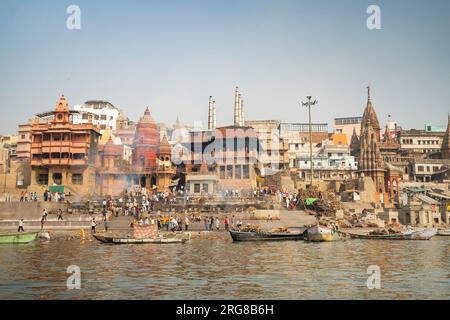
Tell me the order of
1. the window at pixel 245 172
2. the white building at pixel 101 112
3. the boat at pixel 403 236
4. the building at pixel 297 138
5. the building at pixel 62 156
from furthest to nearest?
the white building at pixel 101 112 < the building at pixel 297 138 < the window at pixel 245 172 < the building at pixel 62 156 < the boat at pixel 403 236

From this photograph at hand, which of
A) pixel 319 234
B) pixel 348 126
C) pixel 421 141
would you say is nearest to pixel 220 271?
pixel 319 234

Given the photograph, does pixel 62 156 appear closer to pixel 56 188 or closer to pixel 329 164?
pixel 56 188

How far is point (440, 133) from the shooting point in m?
101

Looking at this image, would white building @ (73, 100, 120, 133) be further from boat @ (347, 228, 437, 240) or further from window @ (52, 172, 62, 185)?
boat @ (347, 228, 437, 240)

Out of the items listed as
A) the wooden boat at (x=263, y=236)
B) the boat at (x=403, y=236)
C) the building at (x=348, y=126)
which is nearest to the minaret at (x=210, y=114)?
the building at (x=348, y=126)

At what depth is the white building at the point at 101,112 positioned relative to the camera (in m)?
90.9

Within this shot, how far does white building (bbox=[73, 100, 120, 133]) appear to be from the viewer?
90.9 m

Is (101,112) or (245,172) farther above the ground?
(101,112)

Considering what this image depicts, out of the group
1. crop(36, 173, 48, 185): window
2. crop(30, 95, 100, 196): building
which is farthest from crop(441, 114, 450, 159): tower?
crop(36, 173, 48, 185): window

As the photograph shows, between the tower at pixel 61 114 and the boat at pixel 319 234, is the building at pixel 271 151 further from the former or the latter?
the boat at pixel 319 234

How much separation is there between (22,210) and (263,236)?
875 inches

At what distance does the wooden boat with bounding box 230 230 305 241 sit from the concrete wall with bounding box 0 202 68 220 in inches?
749

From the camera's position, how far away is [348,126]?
355ft

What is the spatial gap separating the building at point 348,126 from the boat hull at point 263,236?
7597 centimetres
